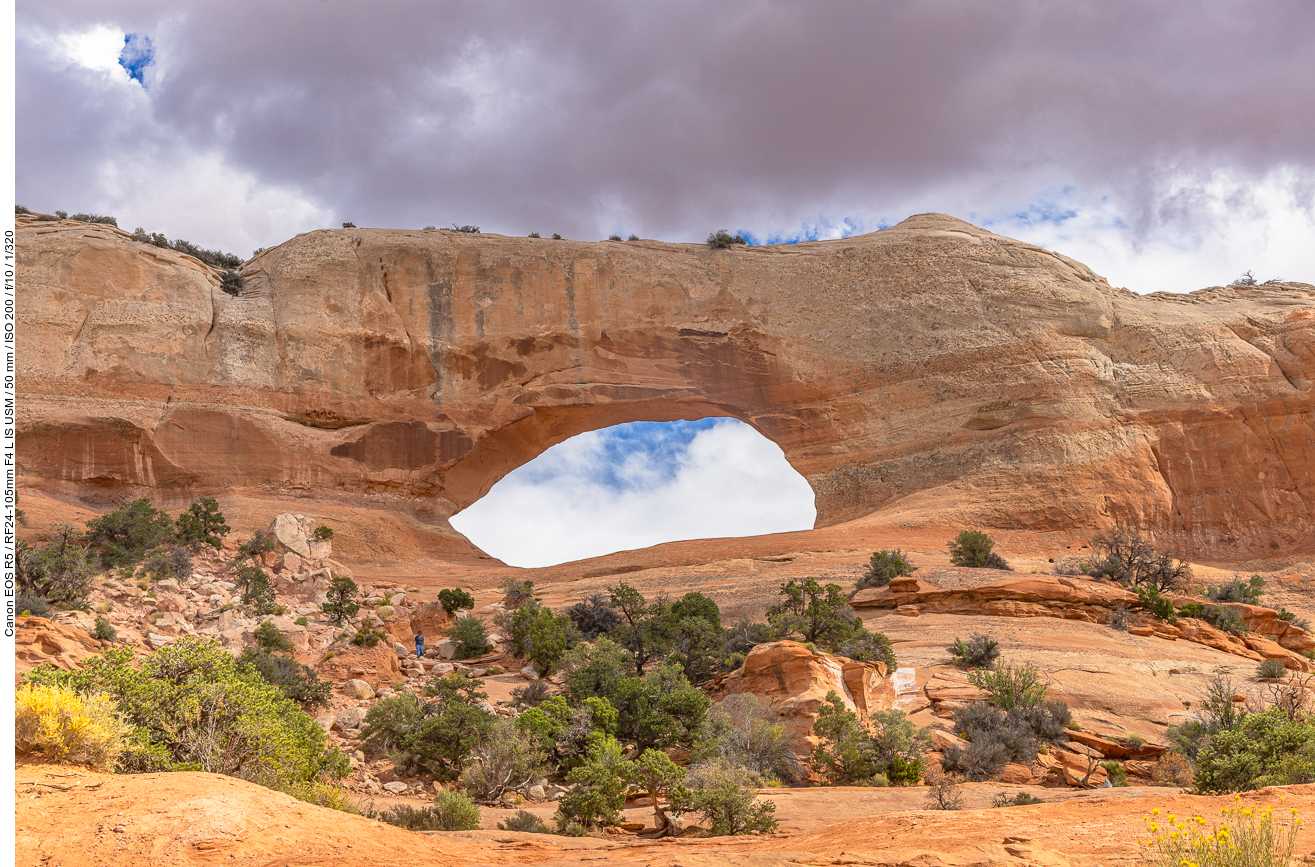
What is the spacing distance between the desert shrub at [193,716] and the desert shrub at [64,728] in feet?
0.79

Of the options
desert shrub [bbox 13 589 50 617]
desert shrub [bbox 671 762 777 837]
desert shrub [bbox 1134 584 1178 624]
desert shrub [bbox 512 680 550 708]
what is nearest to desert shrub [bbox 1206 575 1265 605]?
desert shrub [bbox 1134 584 1178 624]

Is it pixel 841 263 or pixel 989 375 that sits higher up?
pixel 841 263

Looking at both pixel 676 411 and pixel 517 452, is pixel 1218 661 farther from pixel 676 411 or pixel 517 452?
pixel 517 452

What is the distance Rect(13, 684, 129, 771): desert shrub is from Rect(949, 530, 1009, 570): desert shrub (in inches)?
726

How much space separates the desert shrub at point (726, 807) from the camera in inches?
307

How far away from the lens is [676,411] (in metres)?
34.9

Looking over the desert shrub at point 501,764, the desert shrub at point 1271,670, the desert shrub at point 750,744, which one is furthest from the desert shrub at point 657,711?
the desert shrub at point 1271,670

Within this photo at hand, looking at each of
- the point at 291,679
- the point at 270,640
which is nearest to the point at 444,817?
the point at 291,679

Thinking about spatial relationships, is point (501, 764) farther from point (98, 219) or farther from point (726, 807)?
point (98, 219)

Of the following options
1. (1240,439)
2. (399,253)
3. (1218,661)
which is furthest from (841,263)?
(1218,661)

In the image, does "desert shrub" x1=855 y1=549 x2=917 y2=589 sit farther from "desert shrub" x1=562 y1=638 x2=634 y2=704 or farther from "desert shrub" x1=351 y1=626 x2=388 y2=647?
"desert shrub" x1=351 y1=626 x2=388 y2=647

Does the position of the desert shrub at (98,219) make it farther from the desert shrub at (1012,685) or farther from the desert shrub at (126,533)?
the desert shrub at (1012,685)

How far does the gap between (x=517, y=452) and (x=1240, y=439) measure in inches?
1020

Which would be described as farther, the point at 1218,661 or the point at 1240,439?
the point at 1240,439
